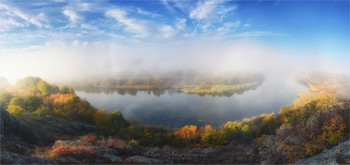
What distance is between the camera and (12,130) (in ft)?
22.8

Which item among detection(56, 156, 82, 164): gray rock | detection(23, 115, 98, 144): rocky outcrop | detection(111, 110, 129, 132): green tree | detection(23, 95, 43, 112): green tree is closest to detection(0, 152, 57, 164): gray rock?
detection(56, 156, 82, 164): gray rock

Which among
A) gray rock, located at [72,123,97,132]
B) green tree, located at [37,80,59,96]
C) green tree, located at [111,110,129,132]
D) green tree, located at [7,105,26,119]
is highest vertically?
green tree, located at [37,80,59,96]

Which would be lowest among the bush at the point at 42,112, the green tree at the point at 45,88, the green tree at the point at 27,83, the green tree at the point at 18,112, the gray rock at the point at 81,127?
the gray rock at the point at 81,127

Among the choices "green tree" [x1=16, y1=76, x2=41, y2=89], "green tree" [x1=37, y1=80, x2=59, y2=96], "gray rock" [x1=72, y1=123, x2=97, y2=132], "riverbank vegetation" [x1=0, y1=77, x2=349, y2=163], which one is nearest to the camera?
"riverbank vegetation" [x1=0, y1=77, x2=349, y2=163]

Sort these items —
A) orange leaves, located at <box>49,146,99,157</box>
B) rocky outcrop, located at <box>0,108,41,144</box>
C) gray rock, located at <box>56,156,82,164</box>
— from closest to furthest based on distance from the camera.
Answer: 1. gray rock, located at <box>56,156,82,164</box>
2. orange leaves, located at <box>49,146,99,157</box>
3. rocky outcrop, located at <box>0,108,41,144</box>

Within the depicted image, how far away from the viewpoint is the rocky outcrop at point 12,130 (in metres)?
6.37

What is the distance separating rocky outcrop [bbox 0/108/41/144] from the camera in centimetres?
637

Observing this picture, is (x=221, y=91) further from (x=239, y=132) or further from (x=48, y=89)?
(x=48, y=89)

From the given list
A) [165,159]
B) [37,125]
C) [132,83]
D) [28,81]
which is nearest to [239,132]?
[165,159]

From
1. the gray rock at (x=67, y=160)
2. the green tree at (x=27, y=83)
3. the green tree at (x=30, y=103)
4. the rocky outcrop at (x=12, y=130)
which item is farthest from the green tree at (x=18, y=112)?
the green tree at (x=27, y=83)

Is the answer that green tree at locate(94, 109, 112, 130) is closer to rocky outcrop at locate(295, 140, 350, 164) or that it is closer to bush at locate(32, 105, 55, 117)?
bush at locate(32, 105, 55, 117)

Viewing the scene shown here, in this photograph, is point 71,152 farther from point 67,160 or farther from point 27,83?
point 27,83

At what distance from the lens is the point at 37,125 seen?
41.3 ft

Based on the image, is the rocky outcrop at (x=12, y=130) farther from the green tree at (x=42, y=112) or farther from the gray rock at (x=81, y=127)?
the green tree at (x=42, y=112)
